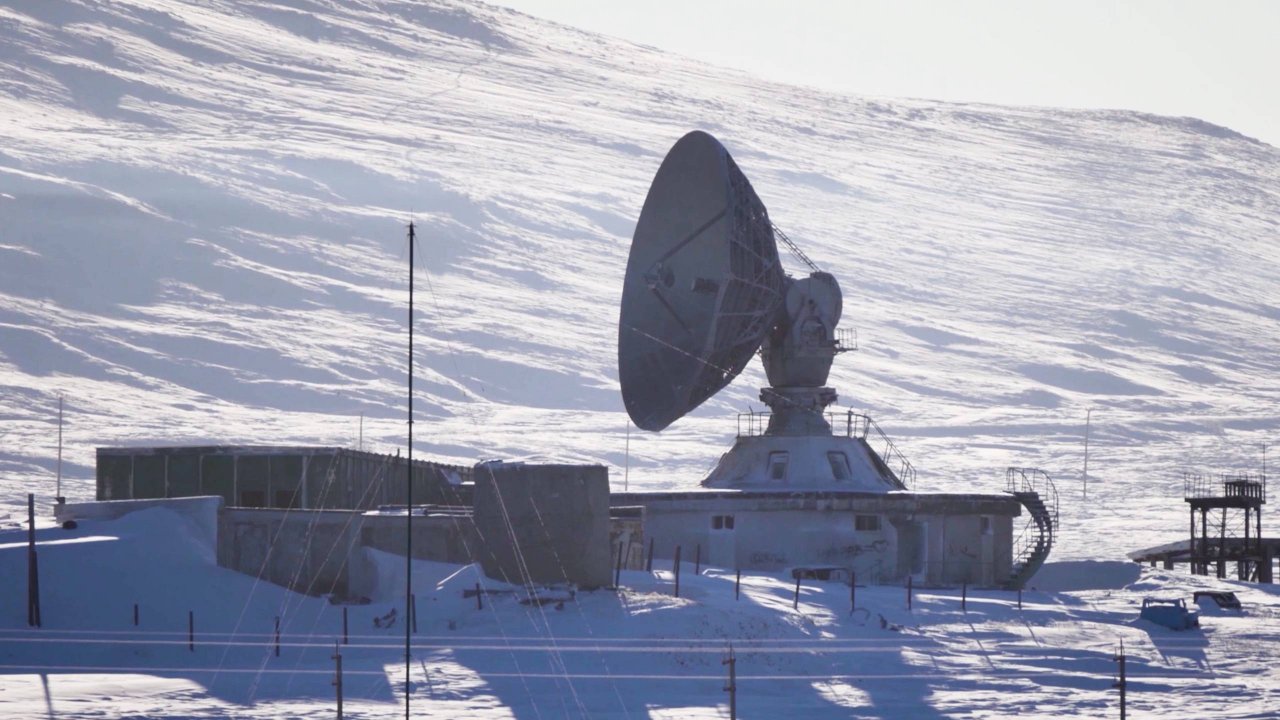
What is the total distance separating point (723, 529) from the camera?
6281cm

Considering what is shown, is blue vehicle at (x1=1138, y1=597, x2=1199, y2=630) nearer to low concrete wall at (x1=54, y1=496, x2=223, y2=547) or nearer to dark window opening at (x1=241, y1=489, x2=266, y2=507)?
dark window opening at (x1=241, y1=489, x2=266, y2=507)

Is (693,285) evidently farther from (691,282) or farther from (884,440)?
(884,440)

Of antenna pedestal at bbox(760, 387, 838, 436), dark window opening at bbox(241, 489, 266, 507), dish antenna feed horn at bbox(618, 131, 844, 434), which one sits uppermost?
dish antenna feed horn at bbox(618, 131, 844, 434)

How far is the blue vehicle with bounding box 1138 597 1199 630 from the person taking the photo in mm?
54031

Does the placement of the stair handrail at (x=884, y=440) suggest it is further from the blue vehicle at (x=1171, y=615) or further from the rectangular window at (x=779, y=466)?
the blue vehicle at (x=1171, y=615)

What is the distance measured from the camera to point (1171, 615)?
178ft

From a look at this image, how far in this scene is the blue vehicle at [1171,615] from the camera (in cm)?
5403

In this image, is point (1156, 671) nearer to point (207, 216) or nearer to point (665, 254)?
point (665, 254)

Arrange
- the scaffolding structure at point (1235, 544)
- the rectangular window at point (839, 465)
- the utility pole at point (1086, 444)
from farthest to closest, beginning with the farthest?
the utility pole at point (1086, 444)
the scaffolding structure at point (1235, 544)
the rectangular window at point (839, 465)

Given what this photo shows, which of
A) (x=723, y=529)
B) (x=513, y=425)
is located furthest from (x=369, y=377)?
(x=723, y=529)

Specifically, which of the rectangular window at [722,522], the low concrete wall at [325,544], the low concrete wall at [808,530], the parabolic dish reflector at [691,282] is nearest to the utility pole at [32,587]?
the low concrete wall at [325,544]

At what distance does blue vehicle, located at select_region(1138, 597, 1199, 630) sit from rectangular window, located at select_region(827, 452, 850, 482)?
1146 centimetres

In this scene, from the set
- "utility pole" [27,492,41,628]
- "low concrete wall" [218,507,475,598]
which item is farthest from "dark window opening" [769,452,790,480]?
"utility pole" [27,492,41,628]

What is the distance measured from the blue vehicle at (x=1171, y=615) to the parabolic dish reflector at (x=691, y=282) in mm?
12815
